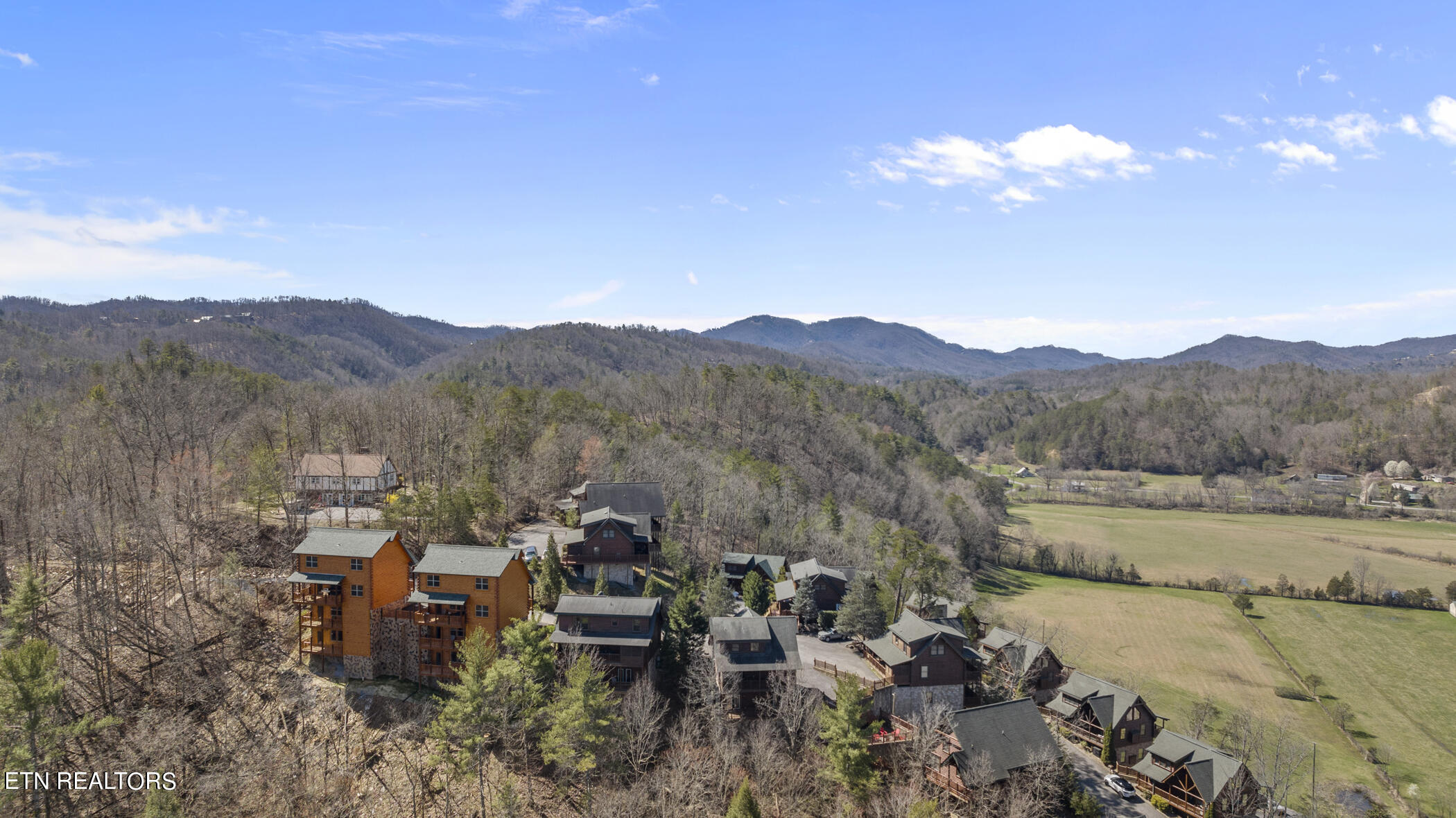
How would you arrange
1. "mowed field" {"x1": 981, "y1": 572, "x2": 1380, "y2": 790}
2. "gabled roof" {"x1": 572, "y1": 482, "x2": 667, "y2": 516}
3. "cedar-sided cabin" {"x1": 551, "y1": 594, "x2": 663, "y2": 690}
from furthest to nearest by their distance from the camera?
1. "gabled roof" {"x1": 572, "y1": 482, "x2": 667, "y2": 516}
2. "mowed field" {"x1": 981, "y1": 572, "x2": 1380, "y2": 790}
3. "cedar-sided cabin" {"x1": 551, "y1": 594, "x2": 663, "y2": 690}

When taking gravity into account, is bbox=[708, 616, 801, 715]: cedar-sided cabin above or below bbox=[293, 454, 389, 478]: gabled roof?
below

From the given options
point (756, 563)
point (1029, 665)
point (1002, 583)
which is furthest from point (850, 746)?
point (1002, 583)

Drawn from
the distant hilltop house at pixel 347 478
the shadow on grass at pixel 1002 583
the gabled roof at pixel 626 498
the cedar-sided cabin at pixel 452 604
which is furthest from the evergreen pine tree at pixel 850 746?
the shadow on grass at pixel 1002 583

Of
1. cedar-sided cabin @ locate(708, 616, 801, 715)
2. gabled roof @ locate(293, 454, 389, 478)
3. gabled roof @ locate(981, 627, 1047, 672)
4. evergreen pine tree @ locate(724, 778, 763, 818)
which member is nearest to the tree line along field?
gabled roof @ locate(981, 627, 1047, 672)

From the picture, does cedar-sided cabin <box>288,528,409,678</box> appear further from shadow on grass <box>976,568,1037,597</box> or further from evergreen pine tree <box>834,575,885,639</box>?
shadow on grass <box>976,568,1037,597</box>

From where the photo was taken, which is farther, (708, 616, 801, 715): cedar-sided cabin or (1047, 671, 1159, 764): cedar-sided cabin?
(1047, 671, 1159, 764): cedar-sided cabin

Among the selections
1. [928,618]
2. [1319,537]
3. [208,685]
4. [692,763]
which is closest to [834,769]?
[692,763]

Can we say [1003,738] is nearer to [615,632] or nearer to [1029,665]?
[1029,665]
